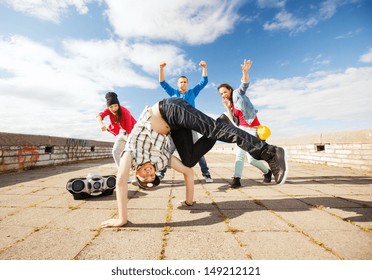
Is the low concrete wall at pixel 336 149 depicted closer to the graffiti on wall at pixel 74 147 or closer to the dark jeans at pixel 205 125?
the dark jeans at pixel 205 125

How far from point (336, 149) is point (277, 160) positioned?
634 centimetres

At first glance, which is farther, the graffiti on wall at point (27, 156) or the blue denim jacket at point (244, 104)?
the graffiti on wall at point (27, 156)

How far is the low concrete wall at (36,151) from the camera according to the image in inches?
227

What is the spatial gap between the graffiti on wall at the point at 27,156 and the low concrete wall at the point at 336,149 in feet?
30.8

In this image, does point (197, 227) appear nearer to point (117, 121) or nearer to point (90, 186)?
point (90, 186)

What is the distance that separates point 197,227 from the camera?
6.38 feet

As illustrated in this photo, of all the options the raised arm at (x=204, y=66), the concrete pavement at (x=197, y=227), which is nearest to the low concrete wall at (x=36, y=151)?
the concrete pavement at (x=197, y=227)

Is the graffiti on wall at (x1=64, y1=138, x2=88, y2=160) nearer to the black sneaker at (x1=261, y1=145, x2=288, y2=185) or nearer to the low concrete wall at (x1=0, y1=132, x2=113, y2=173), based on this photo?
the low concrete wall at (x1=0, y1=132, x2=113, y2=173)

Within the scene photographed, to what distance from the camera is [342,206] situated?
8.25 feet

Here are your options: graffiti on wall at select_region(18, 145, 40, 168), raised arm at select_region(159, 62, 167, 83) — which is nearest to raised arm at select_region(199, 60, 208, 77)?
raised arm at select_region(159, 62, 167, 83)

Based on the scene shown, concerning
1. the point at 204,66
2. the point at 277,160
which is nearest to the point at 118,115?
the point at 204,66

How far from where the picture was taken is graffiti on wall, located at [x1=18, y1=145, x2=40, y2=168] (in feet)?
20.6
